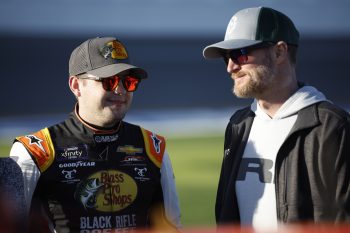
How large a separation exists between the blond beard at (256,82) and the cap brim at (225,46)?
0.14m

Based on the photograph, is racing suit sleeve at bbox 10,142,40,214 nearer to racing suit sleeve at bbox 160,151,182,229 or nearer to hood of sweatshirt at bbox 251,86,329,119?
racing suit sleeve at bbox 160,151,182,229

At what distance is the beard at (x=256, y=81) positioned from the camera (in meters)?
3.56

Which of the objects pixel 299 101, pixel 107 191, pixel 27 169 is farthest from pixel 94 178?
pixel 299 101

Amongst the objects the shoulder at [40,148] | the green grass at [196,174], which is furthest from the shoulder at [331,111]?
the green grass at [196,174]

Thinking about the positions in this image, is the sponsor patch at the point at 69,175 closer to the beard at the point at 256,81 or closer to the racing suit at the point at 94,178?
the racing suit at the point at 94,178

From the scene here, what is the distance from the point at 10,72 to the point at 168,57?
5285mm

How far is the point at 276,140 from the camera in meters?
3.47

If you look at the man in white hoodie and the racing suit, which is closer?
the man in white hoodie

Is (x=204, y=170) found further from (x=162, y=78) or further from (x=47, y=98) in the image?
(x=162, y=78)

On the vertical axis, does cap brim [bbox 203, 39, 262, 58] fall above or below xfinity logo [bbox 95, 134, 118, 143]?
above

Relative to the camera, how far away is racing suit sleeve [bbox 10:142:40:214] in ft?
10.7

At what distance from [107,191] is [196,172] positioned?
7.60m

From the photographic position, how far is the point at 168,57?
71.3 feet

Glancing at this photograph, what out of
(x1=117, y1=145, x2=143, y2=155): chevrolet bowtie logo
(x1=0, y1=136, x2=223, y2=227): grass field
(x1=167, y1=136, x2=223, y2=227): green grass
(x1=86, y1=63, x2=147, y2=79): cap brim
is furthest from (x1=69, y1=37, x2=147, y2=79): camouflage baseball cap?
(x1=167, y1=136, x2=223, y2=227): green grass
